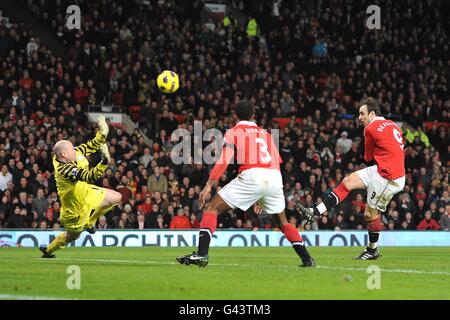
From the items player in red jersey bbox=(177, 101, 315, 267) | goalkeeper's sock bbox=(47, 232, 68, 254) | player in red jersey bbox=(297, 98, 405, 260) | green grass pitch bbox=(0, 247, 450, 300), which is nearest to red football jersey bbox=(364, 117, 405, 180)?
player in red jersey bbox=(297, 98, 405, 260)

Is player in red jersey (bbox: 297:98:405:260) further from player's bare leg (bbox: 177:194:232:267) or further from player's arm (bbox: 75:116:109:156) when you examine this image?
player's arm (bbox: 75:116:109:156)

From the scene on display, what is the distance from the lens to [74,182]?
15.8 meters

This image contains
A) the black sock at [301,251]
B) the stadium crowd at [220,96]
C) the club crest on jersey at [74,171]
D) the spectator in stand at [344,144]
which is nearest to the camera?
the black sock at [301,251]

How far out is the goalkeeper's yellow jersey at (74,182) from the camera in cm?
1541

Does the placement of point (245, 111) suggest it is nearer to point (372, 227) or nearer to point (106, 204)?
point (106, 204)

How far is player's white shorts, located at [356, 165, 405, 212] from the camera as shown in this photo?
1659 cm

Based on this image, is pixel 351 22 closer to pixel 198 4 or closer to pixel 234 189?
pixel 198 4

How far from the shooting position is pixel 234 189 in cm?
1357

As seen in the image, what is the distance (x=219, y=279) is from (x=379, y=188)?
5.29 metres

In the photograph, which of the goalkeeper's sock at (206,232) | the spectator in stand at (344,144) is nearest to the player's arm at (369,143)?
the goalkeeper's sock at (206,232)

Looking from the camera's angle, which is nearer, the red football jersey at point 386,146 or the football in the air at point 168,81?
the red football jersey at point 386,146

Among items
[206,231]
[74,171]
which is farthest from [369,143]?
[74,171]

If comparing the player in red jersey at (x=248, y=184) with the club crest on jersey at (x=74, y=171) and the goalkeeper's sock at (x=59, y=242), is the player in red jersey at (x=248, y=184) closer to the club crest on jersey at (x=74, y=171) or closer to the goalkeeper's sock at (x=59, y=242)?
the club crest on jersey at (x=74, y=171)

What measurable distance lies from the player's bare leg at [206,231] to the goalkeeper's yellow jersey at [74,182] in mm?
2397
